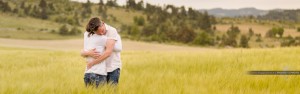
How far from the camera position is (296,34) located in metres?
146

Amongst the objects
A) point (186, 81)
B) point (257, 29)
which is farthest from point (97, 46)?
point (257, 29)

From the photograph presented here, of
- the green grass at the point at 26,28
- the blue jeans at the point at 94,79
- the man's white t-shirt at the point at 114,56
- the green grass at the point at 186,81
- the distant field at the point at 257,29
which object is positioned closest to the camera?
the green grass at the point at 186,81

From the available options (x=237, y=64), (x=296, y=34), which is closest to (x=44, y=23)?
(x=296, y=34)

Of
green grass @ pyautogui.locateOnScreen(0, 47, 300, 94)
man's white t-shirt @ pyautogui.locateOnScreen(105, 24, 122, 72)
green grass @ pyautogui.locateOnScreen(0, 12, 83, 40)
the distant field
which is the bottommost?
the distant field

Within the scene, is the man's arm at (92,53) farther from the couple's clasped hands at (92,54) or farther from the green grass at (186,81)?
the green grass at (186,81)

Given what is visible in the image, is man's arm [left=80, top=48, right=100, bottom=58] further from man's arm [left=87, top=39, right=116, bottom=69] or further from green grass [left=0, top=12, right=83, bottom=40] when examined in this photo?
green grass [left=0, top=12, right=83, bottom=40]

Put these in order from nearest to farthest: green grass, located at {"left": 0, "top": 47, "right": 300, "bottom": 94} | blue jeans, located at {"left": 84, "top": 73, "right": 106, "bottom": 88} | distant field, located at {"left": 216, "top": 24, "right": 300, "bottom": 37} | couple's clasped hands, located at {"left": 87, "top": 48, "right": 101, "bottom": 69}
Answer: green grass, located at {"left": 0, "top": 47, "right": 300, "bottom": 94} → blue jeans, located at {"left": 84, "top": 73, "right": 106, "bottom": 88} → couple's clasped hands, located at {"left": 87, "top": 48, "right": 101, "bottom": 69} → distant field, located at {"left": 216, "top": 24, "right": 300, "bottom": 37}

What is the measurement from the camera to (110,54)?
299 inches

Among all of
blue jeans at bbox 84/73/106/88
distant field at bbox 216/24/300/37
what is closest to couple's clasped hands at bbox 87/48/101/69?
blue jeans at bbox 84/73/106/88

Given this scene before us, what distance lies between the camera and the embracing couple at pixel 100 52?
7.47 meters

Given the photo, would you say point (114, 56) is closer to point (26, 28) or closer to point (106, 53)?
point (106, 53)

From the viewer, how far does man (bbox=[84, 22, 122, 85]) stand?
297 inches

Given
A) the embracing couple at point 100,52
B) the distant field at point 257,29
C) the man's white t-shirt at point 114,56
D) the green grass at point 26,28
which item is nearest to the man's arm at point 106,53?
the embracing couple at point 100,52

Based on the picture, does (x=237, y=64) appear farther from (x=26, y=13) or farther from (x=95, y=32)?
(x=26, y=13)
